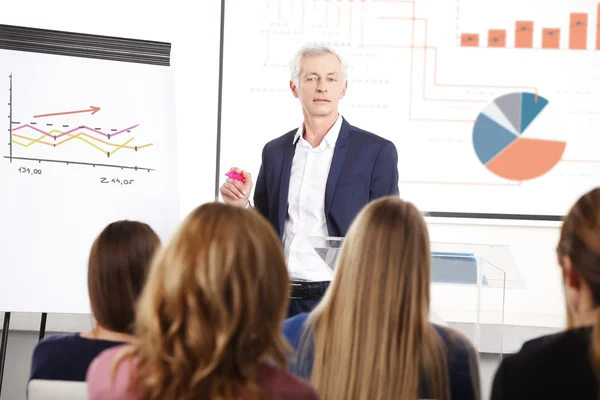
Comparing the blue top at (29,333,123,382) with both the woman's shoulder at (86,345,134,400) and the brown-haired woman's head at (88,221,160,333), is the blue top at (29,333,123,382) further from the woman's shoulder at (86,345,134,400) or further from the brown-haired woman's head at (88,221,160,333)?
the woman's shoulder at (86,345,134,400)

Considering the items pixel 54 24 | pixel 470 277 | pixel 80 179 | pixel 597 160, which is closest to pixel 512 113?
pixel 597 160

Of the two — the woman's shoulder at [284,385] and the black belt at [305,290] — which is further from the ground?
the woman's shoulder at [284,385]

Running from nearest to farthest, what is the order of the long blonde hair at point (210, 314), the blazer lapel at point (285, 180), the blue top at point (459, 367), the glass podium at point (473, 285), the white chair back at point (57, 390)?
the long blonde hair at point (210, 314) < the white chair back at point (57, 390) < the blue top at point (459, 367) < the glass podium at point (473, 285) < the blazer lapel at point (285, 180)

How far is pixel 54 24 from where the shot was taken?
419cm

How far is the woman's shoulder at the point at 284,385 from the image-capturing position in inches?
42.4

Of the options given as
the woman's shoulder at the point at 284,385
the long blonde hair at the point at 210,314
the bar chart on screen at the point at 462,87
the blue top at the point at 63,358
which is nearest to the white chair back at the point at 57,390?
the blue top at the point at 63,358

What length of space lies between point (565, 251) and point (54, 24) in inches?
143

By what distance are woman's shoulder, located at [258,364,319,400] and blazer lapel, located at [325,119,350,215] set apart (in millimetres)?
1623

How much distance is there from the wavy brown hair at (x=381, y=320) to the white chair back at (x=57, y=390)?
448 millimetres

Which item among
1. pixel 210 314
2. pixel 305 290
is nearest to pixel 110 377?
pixel 210 314

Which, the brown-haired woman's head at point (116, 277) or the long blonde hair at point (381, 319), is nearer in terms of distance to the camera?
the long blonde hair at point (381, 319)

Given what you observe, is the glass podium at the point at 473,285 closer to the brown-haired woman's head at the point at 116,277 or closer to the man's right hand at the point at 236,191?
the man's right hand at the point at 236,191

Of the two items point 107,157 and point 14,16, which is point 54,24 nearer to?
point 14,16

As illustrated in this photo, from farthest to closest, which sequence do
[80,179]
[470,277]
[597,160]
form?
[597,160]
[80,179]
[470,277]
